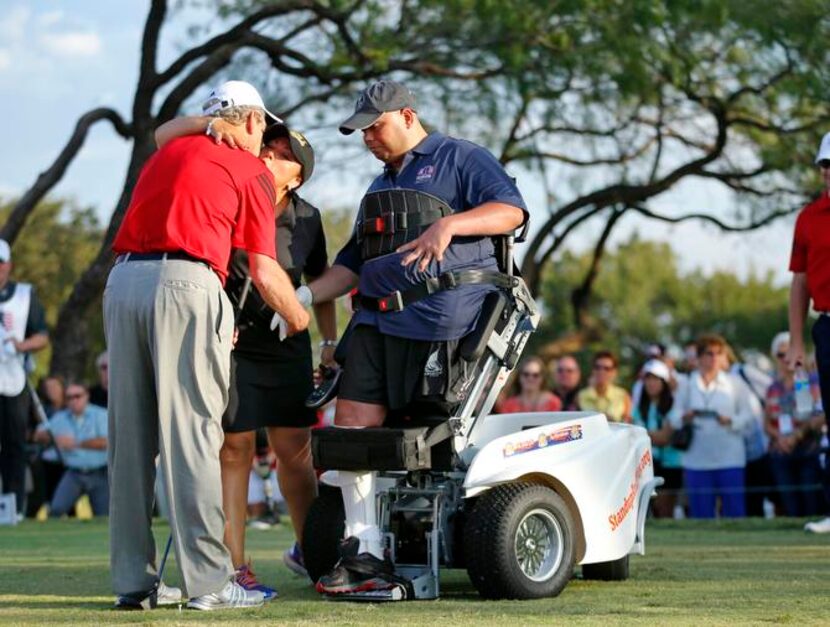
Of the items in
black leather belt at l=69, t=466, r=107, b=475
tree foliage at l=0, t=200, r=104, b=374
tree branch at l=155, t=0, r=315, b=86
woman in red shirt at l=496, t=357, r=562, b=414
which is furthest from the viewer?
tree foliage at l=0, t=200, r=104, b=374

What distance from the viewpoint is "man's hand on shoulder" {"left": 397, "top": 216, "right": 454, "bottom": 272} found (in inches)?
256

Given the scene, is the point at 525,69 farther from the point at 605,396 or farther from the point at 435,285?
the point at 435,285

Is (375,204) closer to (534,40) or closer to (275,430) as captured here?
(275,430)

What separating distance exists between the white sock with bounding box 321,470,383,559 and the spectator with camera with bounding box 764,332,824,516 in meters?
8.15

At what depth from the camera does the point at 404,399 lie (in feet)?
22.1

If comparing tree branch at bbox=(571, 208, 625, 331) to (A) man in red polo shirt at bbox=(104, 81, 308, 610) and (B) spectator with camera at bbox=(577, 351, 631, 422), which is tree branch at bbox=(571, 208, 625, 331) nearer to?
(B) spectator with camera at bbox=(577, 351, 631, 422)

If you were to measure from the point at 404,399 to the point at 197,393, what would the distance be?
956mm

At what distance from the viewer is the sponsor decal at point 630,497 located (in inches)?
283

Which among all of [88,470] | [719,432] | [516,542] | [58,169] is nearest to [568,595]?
[516,542]

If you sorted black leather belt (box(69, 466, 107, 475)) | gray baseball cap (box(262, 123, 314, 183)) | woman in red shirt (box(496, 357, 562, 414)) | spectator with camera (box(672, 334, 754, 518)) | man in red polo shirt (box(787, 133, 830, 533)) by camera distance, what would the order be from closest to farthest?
gray baseball cap (box(262, 123, 314, 183))
man in red polo shirt (box(787, 133, 830, 533))
spectator with camera (box(672, 334, 754, 518))
woman in red shirt (box(496, 357, 562, 414))
black leather belt (box(69, 466, 107, 475))

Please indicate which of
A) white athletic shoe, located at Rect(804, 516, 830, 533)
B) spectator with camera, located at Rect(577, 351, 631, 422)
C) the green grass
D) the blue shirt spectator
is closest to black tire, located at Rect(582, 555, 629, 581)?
the green grass

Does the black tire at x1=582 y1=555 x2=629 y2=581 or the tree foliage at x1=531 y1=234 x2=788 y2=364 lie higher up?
the tree foliage at x1=531 y1=234 x2=788 y2=364

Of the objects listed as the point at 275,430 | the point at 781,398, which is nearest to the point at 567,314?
the point at 781,398

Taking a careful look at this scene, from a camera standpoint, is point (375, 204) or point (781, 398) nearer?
point (375, 204)
